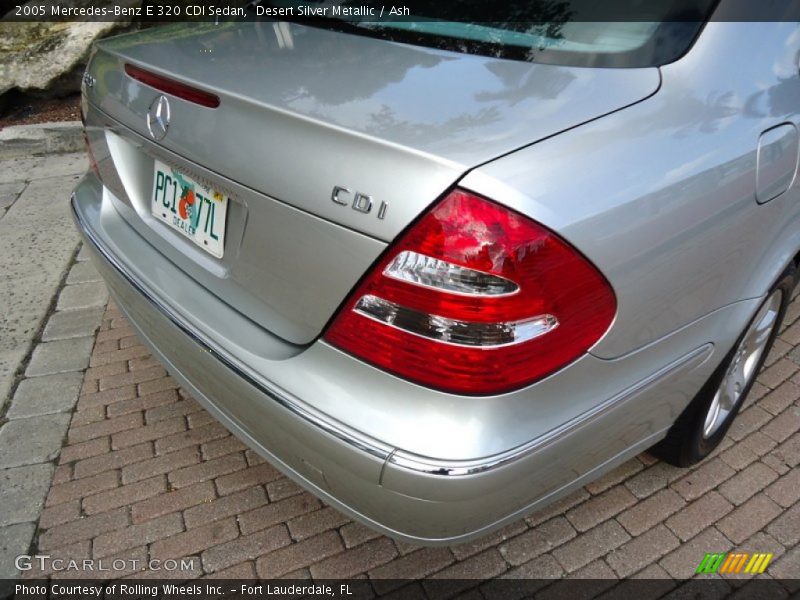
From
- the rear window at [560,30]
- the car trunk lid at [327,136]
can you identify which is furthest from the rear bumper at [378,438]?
the rear window at [560,30]

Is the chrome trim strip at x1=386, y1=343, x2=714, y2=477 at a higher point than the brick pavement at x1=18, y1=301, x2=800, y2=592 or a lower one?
higher

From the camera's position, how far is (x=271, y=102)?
1464mm

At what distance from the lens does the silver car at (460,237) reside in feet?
4.19

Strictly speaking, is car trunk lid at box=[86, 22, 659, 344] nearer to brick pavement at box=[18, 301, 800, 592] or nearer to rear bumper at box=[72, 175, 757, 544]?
rear bumper at box=[72, 175, 757, 544]

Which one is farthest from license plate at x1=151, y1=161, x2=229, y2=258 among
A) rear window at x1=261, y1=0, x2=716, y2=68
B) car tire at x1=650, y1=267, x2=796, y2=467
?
car tire at x1=650, y1=267, x2=796, y2=467

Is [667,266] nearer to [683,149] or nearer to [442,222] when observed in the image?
[683,149]

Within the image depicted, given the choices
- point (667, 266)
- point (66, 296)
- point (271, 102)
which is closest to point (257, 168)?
point (271, 102)

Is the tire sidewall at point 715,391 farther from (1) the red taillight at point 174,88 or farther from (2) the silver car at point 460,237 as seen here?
(1) the red taillight at point 174,88

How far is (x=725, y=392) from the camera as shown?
222cm

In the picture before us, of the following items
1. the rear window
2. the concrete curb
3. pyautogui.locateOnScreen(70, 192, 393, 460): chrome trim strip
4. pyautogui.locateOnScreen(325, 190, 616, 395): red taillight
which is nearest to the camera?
pyautogui.locateOnScreen(325, 190, 616, 395): red taillight

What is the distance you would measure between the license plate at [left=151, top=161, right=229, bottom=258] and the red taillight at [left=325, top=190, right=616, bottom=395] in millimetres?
457

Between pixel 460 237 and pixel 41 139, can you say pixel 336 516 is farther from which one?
pixel 41 139

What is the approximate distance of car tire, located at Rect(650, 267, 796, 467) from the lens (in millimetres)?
1993

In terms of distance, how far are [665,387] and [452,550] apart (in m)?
0.80
